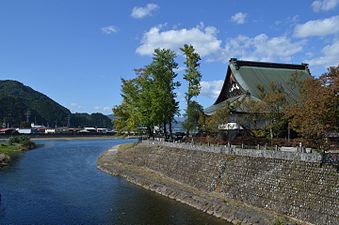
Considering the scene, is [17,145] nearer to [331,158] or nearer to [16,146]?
[16,146]

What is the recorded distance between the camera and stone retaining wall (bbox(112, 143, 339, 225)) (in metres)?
20.4

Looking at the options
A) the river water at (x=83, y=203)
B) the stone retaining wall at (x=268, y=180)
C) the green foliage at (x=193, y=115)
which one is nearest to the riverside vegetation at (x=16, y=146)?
the river water at (x=83, y=203)

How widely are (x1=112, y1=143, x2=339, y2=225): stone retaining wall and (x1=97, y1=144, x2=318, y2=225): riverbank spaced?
0.13 m

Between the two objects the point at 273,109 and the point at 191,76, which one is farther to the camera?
the point at 191,76

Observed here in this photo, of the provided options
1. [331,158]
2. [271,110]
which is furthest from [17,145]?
[331,158]

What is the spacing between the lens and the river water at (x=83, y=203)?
23.6 m

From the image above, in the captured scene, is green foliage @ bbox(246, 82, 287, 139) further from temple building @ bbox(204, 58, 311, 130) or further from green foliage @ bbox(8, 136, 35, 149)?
green foliage @ bbox(8, 136, 35, 149)

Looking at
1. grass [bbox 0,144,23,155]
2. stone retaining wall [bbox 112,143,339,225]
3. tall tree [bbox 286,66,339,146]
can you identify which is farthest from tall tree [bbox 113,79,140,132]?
tall tree [bbox 286,66,339,146]

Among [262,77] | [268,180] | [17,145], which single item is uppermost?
[262,77]

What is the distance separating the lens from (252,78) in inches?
1768

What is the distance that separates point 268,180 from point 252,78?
22.2 meters

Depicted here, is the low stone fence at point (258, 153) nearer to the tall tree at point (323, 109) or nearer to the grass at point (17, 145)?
the tall tree at point (323, 109)

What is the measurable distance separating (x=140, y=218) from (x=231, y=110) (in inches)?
677

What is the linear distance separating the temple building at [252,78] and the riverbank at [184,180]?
9040mm
